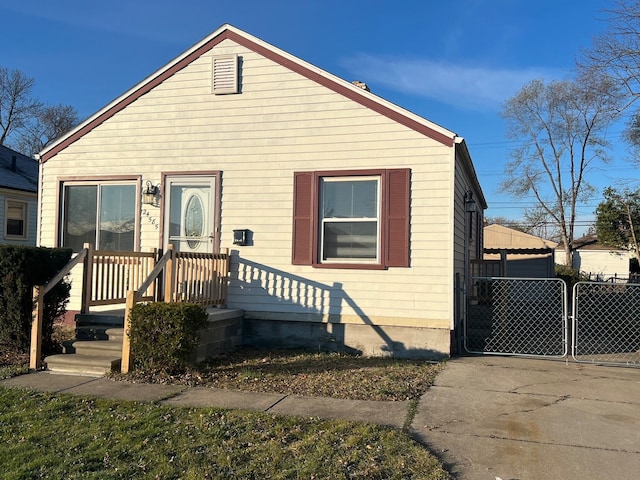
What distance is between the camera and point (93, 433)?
4.33m

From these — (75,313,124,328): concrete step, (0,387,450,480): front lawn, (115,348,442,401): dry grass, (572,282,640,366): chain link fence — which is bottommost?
(0,387,450,480): front lawn

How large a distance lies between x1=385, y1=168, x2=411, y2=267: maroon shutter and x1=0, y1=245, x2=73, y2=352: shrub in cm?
499

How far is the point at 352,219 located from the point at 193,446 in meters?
4.90

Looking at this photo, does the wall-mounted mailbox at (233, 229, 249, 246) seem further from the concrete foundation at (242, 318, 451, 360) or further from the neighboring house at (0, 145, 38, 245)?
the neighboring house at (0, 145, 38, 245)

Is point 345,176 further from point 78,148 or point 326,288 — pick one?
point 78,148

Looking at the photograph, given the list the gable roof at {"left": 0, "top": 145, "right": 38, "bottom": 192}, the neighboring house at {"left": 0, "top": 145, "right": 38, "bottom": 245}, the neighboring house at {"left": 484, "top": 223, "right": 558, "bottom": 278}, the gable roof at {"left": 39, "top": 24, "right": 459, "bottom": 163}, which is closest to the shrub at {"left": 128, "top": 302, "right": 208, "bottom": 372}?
the gable roof at {"left": 39, "top": 24, "right": 459, "bottom": 163}

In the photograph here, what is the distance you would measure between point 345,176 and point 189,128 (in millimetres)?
3052

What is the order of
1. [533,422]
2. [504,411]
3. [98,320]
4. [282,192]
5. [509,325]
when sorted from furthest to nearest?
1. [509,325]
2. [282,192]
3. [98,320]
4. [504,411]
5. [533,422]

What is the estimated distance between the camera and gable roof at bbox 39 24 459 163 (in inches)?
312

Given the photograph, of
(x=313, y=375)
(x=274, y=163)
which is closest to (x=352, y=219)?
(x=274, y=163)

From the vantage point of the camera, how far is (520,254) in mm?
17344

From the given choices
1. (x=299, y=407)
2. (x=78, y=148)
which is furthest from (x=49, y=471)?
(x=78, y=148)

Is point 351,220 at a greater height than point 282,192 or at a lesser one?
lesser

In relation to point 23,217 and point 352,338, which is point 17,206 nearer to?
point 23,217
